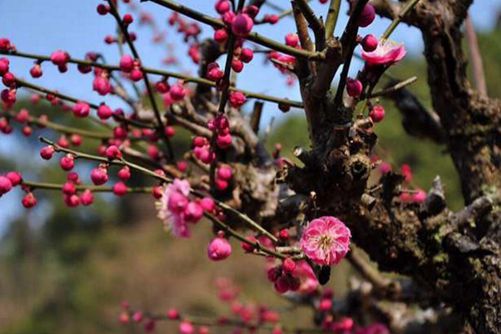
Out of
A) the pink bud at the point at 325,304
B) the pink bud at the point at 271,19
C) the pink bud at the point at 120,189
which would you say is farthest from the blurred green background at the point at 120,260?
the pink bud at the point at 120,189

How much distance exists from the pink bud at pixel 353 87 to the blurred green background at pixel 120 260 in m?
6.78

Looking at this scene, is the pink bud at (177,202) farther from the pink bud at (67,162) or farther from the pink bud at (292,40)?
the pink bud at (292,40)

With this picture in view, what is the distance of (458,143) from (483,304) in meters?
0.65

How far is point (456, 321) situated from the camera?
88.7 inches

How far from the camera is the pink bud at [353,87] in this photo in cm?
141

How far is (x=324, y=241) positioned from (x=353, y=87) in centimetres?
A: 34

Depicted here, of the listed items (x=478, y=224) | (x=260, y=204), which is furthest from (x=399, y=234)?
(x=260, y=204)

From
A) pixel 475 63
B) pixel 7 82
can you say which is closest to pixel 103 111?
pixel 7 82

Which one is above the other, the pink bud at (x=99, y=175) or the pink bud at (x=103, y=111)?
the pink bud at (x=103, y=111)

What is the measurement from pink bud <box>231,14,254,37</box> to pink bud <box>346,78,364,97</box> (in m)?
0.31

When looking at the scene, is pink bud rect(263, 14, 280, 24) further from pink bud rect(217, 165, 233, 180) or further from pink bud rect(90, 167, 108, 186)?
pink bud rect(90, 167, 108, 186)

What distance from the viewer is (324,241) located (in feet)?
4.42

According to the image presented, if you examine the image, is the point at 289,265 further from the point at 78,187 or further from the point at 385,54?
the point at 78,187

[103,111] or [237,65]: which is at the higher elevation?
[103,111]
